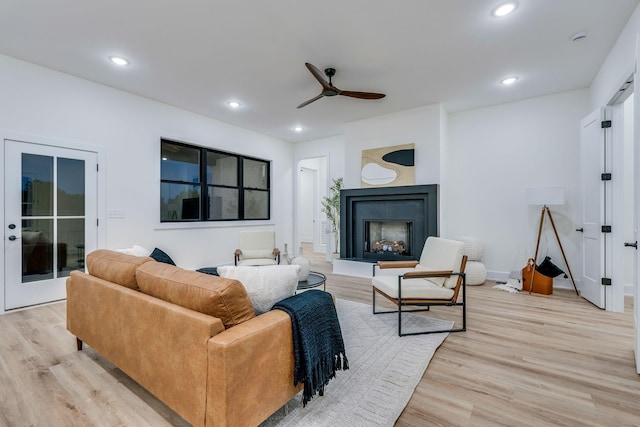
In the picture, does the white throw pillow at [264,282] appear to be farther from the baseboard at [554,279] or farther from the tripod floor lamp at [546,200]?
the baseboard at [554,279]

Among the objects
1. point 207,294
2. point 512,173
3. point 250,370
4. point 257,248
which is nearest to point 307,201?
point 257,248

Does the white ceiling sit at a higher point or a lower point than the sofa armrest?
higher

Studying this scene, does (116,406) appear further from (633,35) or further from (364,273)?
(633,35)

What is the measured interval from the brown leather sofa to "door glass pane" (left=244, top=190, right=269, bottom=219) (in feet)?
14.4

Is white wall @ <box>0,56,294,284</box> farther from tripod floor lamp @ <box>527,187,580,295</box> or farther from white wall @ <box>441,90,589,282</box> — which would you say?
tripod floor lamp @ <box>527,187,580,295</box>

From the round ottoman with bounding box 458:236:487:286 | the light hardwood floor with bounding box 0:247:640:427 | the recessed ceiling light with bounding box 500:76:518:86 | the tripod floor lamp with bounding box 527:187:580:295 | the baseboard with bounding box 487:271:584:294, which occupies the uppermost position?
the recessed ceiling light with bounding box 500:76:518:86

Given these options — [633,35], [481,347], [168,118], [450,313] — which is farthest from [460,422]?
[168,118]

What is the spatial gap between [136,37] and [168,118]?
6.39ft

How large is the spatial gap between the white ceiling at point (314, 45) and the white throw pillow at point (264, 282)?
2.23 metres

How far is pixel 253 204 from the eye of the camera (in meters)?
6.43

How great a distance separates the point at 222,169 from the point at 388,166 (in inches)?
124

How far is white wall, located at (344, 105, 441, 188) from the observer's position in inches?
189

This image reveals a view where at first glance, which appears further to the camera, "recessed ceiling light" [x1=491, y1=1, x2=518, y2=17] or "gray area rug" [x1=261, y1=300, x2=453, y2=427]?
"recessed ceiling light" [x1=491, y1=1, x2=518, y2=17]

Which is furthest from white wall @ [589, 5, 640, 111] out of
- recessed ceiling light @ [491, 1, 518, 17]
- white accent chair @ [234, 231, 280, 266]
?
white accent chair @ [234, 231, 280, 266]
